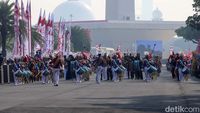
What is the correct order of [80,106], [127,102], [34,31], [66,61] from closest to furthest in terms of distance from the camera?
[80,106] → [127,102] → [66,61] → [34,31]

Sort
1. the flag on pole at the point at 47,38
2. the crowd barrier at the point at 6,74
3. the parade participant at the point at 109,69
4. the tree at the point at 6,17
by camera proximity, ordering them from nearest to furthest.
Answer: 1. the crowd barrier at the point at 6,74
2. the parade participant at the point at 109,69
3. the flag on pole at the point at 47,38
4. the tree at the point at 6,17

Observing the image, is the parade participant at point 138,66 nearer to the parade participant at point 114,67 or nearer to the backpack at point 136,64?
the backpack at point 136,64

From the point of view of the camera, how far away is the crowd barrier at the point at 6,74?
35625 mm

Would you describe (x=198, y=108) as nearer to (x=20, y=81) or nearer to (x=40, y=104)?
(x=40, y=104)

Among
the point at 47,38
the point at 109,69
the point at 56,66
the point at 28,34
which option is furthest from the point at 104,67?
the point at 47,38

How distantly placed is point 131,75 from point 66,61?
4.73m

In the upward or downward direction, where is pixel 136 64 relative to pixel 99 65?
downward

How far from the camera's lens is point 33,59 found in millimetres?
37906

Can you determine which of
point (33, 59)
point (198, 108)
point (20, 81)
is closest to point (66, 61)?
point (33, 59)

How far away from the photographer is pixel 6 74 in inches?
1441

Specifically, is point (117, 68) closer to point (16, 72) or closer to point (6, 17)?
point (16, 72)

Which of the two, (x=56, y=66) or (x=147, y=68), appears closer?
(x=56, y=66)

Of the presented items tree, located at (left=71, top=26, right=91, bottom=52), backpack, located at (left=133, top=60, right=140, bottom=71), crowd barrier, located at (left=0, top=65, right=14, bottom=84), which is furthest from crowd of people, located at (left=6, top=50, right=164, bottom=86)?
tree, located at (left=71, top=26, right=91, bottom=52)

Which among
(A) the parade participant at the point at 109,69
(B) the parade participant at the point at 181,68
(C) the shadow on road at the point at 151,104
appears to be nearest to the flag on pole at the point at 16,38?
(A) the parade participant at the point at 109,69
